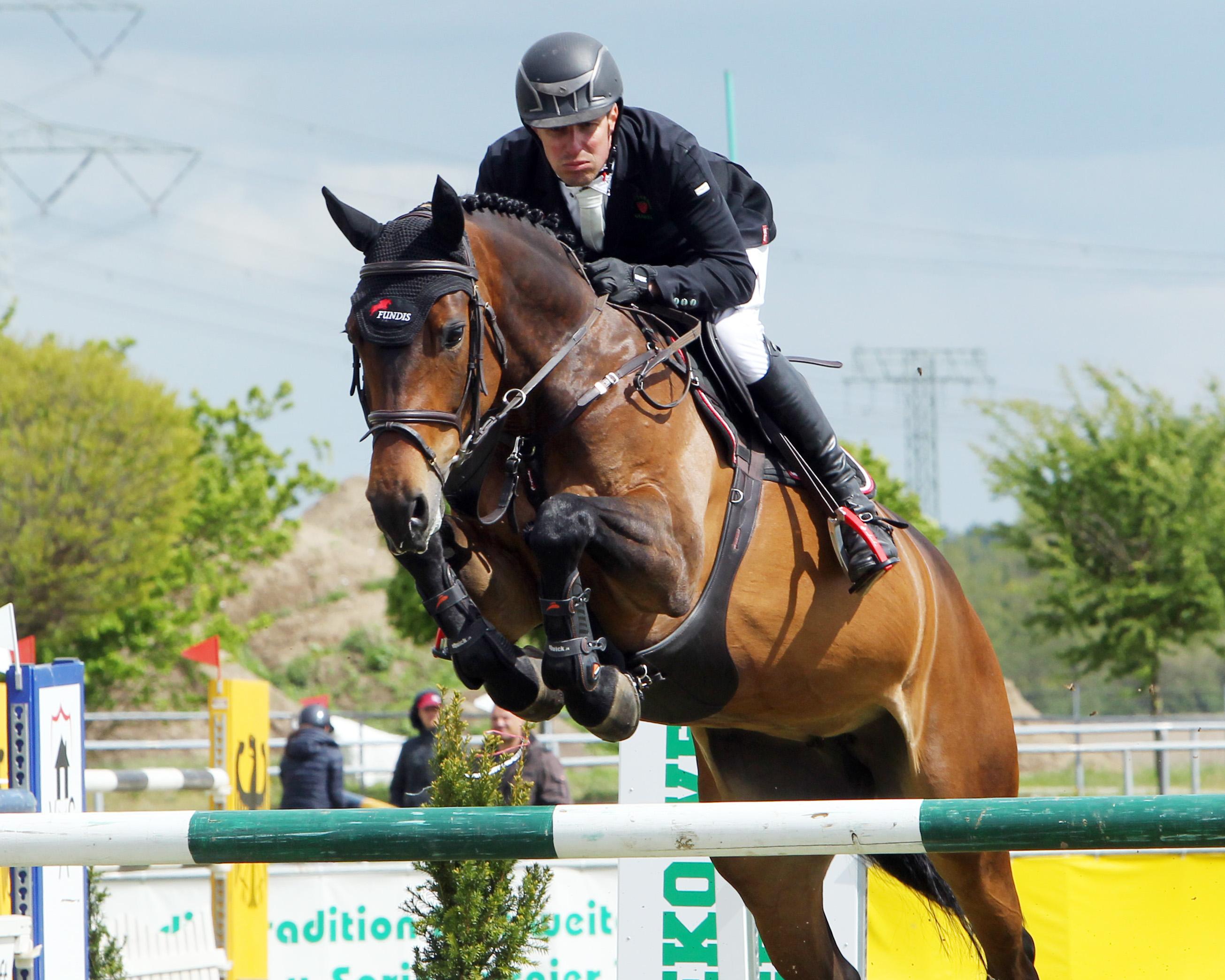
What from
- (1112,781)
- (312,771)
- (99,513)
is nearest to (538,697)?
(312,771)

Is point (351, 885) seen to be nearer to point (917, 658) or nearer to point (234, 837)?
point (917, 658)

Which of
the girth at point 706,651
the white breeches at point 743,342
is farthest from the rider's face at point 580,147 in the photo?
the girth at point 706,651

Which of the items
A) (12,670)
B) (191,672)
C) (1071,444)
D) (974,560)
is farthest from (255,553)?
(974,560)

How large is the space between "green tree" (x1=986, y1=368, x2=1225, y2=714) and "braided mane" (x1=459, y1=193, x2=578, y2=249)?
1570 centimetres

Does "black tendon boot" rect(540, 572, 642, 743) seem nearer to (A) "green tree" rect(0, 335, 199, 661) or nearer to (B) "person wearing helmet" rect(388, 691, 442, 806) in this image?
(B) "person wearing helmet" rect(388, 691, 442, 806)

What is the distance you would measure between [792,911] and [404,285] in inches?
89.9

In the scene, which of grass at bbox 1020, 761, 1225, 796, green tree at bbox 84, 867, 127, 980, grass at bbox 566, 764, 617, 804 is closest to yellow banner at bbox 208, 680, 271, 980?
green tree at bbox 84, 867, 127, 980

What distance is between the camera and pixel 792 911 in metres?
4.05

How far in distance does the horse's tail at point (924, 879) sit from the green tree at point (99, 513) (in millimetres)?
15424

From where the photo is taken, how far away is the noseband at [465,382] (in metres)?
2.88

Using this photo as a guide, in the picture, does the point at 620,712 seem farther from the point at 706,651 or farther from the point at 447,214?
the point at 447,214

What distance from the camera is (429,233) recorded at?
3.04 meters

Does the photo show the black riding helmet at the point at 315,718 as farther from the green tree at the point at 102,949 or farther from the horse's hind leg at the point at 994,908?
the horse's hind leg at the point at 994,908

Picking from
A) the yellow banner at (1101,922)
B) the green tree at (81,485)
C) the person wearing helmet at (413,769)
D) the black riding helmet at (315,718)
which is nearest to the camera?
the yellow banner at (1101,922)
